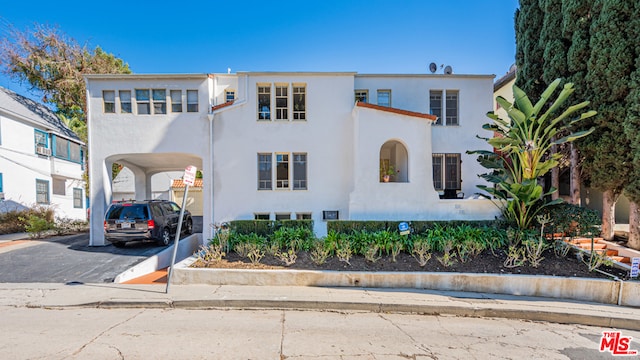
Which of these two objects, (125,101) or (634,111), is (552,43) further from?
(125,101)

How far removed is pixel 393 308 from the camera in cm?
530

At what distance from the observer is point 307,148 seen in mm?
11094

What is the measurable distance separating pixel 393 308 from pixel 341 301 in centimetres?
104

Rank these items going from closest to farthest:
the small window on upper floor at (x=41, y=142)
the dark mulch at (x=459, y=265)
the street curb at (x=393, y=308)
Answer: the street curb at (x=393, y=308) < the dark mulch at (x=459, y=265) < the small window on upper floor at (x=41, y=142)

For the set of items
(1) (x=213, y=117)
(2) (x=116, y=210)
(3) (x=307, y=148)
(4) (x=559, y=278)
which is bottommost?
(4) (x=559, y=278)

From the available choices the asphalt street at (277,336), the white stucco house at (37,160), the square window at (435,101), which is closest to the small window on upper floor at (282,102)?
the square window at (435,101)

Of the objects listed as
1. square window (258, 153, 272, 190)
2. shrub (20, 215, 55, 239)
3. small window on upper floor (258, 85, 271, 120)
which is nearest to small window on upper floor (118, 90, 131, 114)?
small window on upper floor (258, 85, 271, 120)

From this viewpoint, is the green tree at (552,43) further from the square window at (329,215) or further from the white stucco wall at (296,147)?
the square window at (329,215)

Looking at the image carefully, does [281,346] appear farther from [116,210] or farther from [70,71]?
[70,71]

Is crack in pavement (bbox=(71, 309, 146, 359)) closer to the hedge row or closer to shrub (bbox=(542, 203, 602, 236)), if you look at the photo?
the hedge row

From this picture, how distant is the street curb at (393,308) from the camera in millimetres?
5047

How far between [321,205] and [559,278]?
743 cm

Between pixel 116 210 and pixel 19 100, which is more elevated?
pixel 19 100

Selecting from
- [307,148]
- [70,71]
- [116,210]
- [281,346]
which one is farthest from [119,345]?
[70,71]
